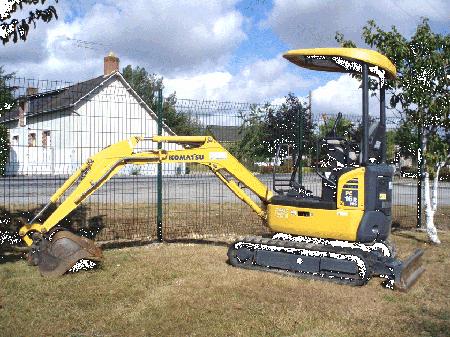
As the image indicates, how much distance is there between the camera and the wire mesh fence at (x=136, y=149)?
859cm

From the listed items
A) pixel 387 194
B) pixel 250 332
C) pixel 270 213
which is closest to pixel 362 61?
pixel 387 194

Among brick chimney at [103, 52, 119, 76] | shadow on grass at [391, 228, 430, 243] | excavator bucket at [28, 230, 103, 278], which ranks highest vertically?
brick chimney at [103, 52, 119, 76]

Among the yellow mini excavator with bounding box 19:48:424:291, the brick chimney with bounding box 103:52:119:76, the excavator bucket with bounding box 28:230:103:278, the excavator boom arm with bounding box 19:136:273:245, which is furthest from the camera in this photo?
the brick chimney with bounding box 103:52:119:76

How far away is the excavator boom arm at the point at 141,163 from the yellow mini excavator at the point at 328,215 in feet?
0.06

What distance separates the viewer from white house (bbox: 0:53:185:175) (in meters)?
8.49

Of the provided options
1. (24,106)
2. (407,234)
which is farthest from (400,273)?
(24,106)

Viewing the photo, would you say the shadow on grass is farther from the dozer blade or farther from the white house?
the white house

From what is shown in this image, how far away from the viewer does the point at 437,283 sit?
21.2 feet

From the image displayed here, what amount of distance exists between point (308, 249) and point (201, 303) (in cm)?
197

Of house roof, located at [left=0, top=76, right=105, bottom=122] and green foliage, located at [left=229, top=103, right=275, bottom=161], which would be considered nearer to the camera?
house roof, located at [left=0, top=76, right=105, bottom=122]

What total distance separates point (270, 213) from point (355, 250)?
1489 millimetres

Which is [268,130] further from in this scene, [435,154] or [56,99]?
[56,99]

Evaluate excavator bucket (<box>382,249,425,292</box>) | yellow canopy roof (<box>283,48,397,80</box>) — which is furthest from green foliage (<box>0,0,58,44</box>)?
excavator bucket (<box>382,249,425,292</box>)

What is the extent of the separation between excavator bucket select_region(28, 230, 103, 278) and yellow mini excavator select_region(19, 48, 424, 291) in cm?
1
